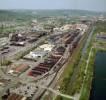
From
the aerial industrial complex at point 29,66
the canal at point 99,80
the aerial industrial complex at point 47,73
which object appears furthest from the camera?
the canal at point 99,80

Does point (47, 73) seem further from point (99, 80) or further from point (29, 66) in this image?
point (99, 80)

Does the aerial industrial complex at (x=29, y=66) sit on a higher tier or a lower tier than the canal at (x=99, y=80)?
higher

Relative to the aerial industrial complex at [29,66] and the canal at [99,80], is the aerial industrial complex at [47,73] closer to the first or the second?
the aerial industrial complex at [29,66]

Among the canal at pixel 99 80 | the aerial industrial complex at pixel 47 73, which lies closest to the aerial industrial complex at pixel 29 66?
the aerial industrial complex at pixel 47 73

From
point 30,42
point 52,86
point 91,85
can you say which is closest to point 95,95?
point 91,85

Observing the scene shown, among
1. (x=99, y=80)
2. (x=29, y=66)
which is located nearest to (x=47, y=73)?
(x=29, y=66)

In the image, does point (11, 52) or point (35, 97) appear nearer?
point (35, 97)

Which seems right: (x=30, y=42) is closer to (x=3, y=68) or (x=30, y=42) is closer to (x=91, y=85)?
(x=3, y=68)

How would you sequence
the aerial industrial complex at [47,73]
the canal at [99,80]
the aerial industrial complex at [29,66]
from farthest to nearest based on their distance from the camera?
the canal at [99,80] → the aerial industrial complex at [29,66] → the aerial industrial complex at [47,73]

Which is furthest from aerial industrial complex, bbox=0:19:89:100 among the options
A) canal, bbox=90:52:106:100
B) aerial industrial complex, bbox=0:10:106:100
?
canal, bbox=90:52:106:100
